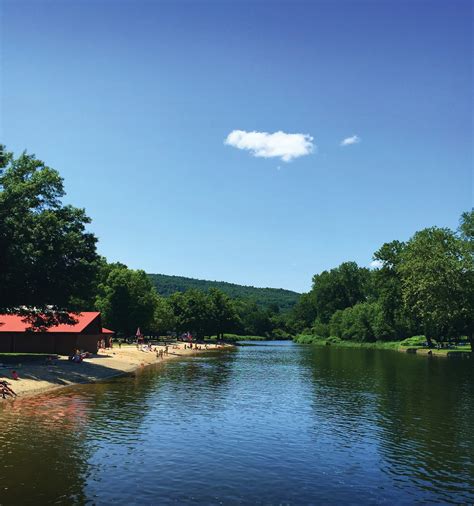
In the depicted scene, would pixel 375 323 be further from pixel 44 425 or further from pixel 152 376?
pixel 44 425

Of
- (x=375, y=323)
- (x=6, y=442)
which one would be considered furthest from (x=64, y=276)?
(x=375, y=323)

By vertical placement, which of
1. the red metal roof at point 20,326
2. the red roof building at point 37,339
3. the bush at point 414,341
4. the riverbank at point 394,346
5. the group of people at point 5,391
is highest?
the red metal roof at point 20,326

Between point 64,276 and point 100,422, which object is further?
point 64,276

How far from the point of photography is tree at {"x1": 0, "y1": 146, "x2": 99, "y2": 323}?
50.2 metres

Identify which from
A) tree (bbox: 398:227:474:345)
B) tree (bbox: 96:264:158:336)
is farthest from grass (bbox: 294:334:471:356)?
tree (bbox: 96:264:158:336)

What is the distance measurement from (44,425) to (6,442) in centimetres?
430

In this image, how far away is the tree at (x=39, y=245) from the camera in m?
50.2

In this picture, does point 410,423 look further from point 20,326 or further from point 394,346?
point 394,346

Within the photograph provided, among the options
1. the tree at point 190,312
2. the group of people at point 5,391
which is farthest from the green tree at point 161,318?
the group of people at point 5,391

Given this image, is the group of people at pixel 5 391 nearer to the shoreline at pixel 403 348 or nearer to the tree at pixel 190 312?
the shoreline at pixel 403 348

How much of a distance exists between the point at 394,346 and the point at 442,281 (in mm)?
38091

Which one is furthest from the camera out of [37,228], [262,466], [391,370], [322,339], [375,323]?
[322,339]

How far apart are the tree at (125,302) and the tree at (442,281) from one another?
191 feet

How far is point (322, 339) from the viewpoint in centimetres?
17588
